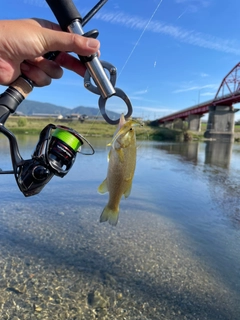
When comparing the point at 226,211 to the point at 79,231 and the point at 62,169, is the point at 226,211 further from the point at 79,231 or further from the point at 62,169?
the point at 62,169

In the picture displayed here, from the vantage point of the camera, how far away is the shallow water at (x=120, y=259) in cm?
284

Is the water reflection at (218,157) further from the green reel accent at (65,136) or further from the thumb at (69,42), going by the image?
the thumb at (69,42)

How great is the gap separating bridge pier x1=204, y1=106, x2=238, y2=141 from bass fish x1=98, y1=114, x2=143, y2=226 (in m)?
46.4

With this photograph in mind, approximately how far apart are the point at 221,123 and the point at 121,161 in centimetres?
4811

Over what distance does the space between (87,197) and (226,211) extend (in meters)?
3.07

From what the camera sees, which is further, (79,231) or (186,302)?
(79,231)

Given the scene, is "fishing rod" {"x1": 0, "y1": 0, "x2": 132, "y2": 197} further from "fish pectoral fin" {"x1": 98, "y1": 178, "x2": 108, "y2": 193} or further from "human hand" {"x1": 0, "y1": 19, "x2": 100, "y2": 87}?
"fish pectoral fin" {"x1": 98, "y1": 178, "x2": 108, "y2": 193}

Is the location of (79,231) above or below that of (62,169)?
below

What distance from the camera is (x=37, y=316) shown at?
2.63 metres

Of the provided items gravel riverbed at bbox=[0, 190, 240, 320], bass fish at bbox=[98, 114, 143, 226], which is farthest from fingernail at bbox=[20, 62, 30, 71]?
gravel riverbed at bbox=[0, 190, 240, 320]

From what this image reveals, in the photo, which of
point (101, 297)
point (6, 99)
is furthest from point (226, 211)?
point (6, 99)

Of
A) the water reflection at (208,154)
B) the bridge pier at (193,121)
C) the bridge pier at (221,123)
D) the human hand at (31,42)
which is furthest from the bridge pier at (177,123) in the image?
the human hand at (31,42)

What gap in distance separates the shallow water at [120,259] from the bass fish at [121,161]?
121 centimetres

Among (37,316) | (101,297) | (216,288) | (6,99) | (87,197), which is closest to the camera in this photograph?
(6,99)
